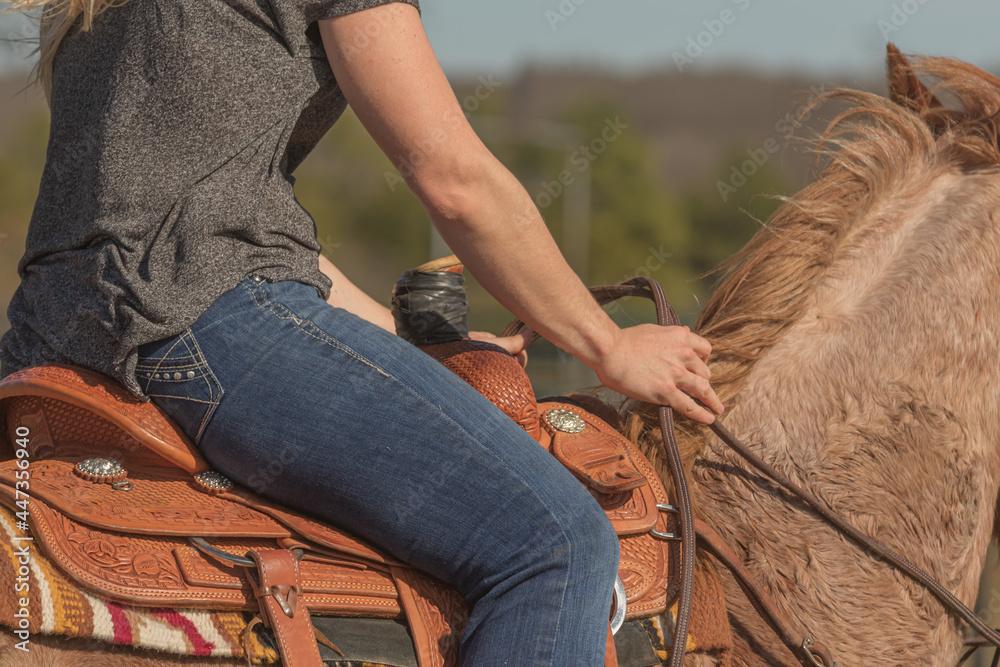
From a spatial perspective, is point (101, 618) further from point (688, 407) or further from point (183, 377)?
point (688, 407)

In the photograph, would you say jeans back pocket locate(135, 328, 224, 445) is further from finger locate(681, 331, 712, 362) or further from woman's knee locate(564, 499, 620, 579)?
finger locate(681, 331, 712, 362)

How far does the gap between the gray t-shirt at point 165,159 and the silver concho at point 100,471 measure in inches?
6.6

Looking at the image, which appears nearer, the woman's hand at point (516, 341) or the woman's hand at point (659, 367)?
the woman's hand at point (659, 367)

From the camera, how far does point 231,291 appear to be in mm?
1534

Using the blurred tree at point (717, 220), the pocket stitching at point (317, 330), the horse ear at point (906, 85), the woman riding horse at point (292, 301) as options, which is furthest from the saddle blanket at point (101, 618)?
the blurred tree at point (717, 220)

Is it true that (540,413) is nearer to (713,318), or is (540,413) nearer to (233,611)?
(713,318)

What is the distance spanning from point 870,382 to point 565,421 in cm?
75

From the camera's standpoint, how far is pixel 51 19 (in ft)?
5.76

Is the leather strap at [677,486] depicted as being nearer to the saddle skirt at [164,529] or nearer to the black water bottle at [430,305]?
the saddle skirt at [164,529]

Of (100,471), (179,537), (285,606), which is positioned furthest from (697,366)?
(100,471)

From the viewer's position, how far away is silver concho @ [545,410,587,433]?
193 centimetres

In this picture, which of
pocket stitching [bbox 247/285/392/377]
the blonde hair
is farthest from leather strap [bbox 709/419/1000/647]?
the blonde hair

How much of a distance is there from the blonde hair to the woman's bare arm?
1.39ft

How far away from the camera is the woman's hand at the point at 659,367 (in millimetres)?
1763
